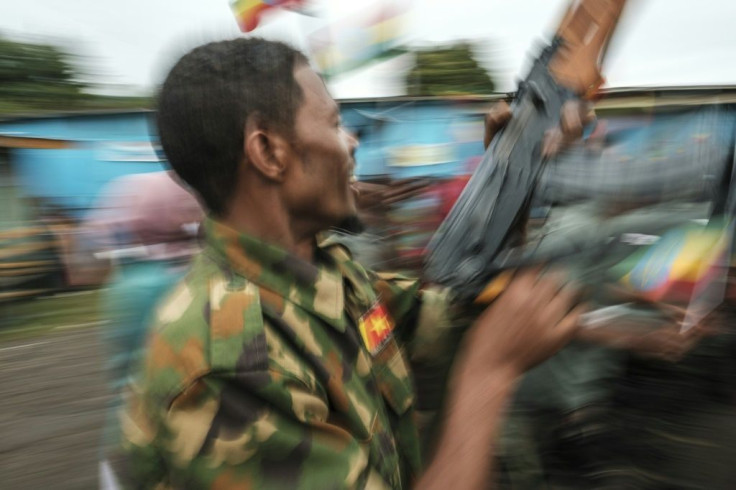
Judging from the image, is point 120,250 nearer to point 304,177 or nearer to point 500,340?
point 304,177

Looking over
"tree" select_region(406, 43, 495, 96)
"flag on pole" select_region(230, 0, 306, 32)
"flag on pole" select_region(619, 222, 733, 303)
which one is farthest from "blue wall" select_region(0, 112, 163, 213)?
"tree" select_region(406, 43, 495, 96)

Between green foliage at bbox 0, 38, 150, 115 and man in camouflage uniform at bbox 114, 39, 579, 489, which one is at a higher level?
man in camouflage uniform at bbox 114, 39, 579, 489

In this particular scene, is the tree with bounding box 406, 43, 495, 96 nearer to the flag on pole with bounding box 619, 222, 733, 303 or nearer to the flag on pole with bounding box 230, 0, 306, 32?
the flag on pole with bounding box 230, 0, 306, 32

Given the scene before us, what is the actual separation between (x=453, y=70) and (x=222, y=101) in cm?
2386

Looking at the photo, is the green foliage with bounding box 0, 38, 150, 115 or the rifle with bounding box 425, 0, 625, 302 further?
the green foliage with bounding box 0, 38, 150, 115

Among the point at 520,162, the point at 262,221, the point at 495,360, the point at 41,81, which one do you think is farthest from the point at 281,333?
the point at 41,81

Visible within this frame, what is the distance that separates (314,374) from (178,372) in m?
0.21

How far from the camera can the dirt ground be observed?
3699 millimetres

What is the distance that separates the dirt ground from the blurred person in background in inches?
74.8

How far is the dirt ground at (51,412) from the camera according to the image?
3699 millimetres

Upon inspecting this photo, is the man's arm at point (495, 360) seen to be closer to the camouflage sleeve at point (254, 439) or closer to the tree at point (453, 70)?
the camouflage sleeve at point (254, 439)

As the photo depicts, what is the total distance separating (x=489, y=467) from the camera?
96cm

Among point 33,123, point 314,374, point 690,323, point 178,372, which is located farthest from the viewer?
point 33,123

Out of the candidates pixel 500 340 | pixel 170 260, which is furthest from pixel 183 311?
pixel 170 260
